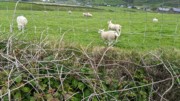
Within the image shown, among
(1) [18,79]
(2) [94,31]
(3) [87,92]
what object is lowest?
(2) [94,31]

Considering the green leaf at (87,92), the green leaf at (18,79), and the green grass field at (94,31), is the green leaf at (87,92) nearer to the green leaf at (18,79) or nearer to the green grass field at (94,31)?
the green leaf at (18,79)

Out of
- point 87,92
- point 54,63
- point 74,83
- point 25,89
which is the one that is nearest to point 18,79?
point 25,89

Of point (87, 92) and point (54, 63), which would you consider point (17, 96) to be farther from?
point (87, 92)

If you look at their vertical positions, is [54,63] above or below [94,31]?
above

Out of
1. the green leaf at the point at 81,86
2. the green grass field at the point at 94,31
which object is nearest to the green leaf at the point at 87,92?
the green leaf at the point at 81,86

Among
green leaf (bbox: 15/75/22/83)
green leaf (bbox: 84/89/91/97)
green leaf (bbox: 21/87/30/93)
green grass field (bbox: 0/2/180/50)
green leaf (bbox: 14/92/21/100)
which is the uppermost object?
green leaf (bbox: 15/75/22/83)

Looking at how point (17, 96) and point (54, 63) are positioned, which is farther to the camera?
point (54, 63)

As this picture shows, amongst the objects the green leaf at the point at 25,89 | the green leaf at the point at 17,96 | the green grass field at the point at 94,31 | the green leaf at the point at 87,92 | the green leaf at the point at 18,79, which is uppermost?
the green leaf at the point at 18,79

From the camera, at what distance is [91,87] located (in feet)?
12.6

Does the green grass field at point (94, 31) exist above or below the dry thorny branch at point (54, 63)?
below

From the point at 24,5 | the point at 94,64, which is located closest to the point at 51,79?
the point at 94,64

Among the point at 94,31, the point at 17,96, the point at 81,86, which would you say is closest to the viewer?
the point at 17,96

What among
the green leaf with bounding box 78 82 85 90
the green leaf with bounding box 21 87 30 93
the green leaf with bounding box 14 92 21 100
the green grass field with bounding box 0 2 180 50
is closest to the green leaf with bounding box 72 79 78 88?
the green leaf with bounding box 78 82 85 90

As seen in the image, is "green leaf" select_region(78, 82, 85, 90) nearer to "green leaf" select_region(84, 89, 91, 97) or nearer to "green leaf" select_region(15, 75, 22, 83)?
"green leaf" select_region(84, 89, 91, 97)
